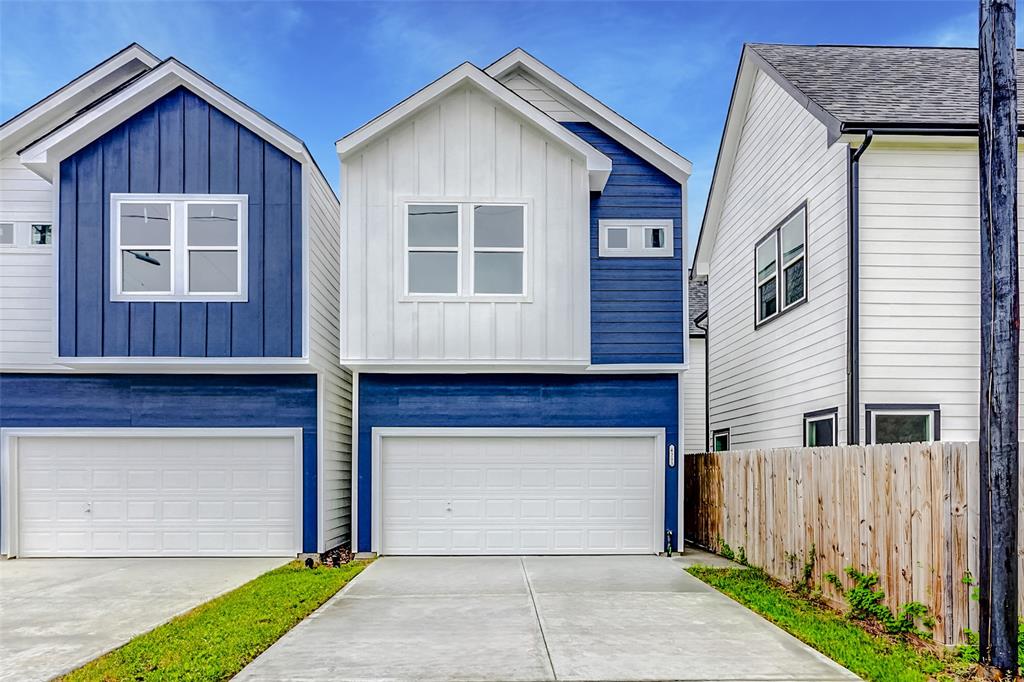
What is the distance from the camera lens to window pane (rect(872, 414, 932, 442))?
9648 millimetres

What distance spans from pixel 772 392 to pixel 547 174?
4.96 m

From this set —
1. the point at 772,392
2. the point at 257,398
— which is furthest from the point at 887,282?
the point at 257,398

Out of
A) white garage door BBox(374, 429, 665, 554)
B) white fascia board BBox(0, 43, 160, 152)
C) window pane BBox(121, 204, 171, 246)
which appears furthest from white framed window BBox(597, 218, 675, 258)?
white fascia board BBox(0, 43, 160, 152)

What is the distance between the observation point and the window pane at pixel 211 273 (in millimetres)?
11406

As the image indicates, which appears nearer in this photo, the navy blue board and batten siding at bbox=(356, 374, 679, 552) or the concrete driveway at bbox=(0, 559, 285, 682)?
the concrete driveway at bbox=(0, 559, 285, 682)

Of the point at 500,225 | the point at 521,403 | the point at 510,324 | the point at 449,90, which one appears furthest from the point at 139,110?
the point at 521,403

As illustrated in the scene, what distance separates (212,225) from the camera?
37.8 feet

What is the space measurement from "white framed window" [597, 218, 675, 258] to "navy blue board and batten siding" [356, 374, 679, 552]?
189 centimetres

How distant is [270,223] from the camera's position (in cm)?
1148

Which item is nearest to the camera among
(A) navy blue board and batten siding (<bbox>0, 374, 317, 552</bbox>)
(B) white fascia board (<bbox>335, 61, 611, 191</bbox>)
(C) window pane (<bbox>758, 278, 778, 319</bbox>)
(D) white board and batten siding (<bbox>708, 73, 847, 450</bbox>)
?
(D) white board and batten siding (<bbox>708, 73, 847, 450</bbox>)

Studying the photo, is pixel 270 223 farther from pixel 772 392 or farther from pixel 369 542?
pixel 772 392

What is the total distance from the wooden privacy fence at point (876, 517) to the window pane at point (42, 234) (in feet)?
35.6

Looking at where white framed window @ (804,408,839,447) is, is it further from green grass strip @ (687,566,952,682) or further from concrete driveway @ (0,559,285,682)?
concrete driveway @ (0,559,285,682)

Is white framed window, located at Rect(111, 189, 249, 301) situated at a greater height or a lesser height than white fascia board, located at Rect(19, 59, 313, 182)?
lesser
